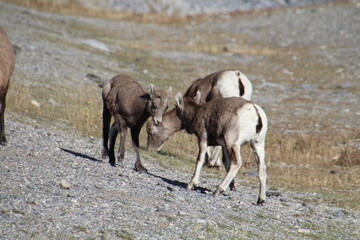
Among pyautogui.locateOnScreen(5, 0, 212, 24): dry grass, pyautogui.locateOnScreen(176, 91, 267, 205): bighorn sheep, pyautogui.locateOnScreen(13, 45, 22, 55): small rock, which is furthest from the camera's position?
pyautogui.locateOnScreen(5, 0, 212, 24): dry grass

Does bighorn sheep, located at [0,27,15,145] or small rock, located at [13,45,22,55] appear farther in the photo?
small rock, located at [13,45,22,55]

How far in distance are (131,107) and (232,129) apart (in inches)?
105

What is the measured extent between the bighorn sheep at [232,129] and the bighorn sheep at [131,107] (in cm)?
81

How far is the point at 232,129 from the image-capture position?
1152 cm

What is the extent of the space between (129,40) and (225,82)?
3104cm

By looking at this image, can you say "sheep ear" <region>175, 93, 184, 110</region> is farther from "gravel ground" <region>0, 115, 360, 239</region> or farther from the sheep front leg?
"gravel ground" <region>0, 115, 360, 239</region>

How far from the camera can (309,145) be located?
818 inches

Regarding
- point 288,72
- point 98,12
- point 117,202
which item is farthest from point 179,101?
point 98,12

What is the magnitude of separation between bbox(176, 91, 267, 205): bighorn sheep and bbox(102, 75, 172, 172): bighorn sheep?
0.81 meters

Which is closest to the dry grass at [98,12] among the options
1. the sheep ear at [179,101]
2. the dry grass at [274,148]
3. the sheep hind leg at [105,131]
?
the dry grass at [274,148]

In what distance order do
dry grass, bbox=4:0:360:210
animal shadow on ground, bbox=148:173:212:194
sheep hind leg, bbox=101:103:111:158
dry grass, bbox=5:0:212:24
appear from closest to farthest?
animal shadow on ground, bbox=148:173:212:194, sheep hind leg, bbox=101:103:111:158, dry grass, bbox=4:0:360:210, dry grass, bbox=5:0:212:24

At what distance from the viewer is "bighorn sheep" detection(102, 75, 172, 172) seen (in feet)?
42.2

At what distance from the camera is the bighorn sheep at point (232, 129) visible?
1145 cm

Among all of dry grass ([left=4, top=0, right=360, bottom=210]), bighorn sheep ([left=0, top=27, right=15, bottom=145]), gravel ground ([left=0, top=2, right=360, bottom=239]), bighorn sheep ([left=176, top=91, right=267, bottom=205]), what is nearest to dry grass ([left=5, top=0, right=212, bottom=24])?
dry grass ([left=4, top=0, right=360, bottom=210])
